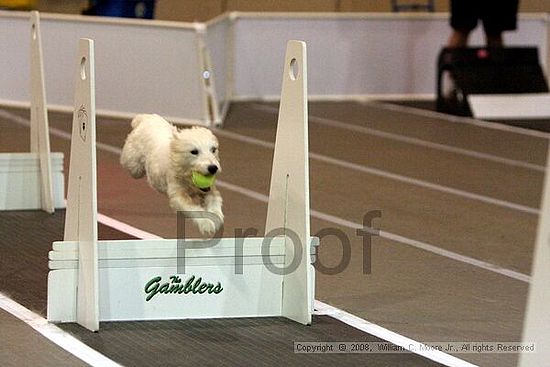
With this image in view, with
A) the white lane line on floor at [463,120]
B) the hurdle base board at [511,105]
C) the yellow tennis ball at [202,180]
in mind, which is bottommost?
the white lane line on floor at [463,120]

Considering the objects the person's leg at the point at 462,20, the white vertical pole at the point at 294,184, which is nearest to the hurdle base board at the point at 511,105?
the person's leg at the point at 462,20

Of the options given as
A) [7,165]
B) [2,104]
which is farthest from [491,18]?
[7,165]

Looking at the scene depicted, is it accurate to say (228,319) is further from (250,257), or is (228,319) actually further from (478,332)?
(478,332)

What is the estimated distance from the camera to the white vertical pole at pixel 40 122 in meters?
6.38

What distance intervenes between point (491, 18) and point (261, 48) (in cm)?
214

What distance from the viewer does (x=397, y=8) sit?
1563 centimetres

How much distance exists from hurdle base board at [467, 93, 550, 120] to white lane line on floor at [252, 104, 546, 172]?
1221 millimetres

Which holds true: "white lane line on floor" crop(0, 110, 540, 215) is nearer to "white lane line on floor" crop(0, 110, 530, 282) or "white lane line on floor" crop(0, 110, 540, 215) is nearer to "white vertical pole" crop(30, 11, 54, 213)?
"white lane line on floor" crop(0, 110, 530, 282)

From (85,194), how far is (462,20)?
7.60 m

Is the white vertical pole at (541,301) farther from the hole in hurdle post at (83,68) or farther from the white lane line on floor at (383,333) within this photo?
the hole in hurdle post at (83,68)

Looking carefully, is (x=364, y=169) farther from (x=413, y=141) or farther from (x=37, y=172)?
→ (x=37, y=172)

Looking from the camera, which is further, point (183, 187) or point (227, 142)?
point (227, 142)

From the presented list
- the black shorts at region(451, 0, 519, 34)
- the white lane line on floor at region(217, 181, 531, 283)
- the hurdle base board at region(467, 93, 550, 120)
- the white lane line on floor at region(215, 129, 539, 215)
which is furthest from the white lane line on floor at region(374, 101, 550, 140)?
the white lane line on floor at region(217, 181, 531, 283)

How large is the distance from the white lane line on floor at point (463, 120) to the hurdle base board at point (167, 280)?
5.99 m
